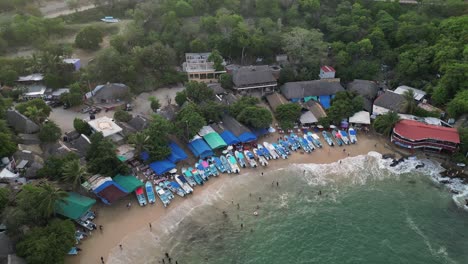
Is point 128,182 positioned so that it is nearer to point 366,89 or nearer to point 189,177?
point 189,177

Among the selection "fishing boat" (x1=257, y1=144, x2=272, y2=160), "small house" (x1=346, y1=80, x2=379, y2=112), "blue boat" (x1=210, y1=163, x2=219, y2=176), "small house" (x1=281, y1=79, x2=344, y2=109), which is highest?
"small house" (x1=346, y1=80, x2=379, y2=112)

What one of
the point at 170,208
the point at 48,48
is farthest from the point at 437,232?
the point at 48,48

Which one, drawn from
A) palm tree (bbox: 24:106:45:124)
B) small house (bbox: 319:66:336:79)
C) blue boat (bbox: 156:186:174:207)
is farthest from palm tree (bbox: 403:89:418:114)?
palm tree (bbox: 24:106:45:124)

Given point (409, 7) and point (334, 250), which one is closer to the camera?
point (334, 250)

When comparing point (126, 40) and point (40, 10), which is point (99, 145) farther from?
point (40, 10)

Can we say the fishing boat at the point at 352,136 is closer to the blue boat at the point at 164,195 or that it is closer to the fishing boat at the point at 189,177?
the fishing boat at the point at 189,177

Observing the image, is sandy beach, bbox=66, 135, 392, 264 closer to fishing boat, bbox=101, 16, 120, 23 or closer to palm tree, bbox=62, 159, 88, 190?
palm tree, bbox=62, 159, 88, 190
